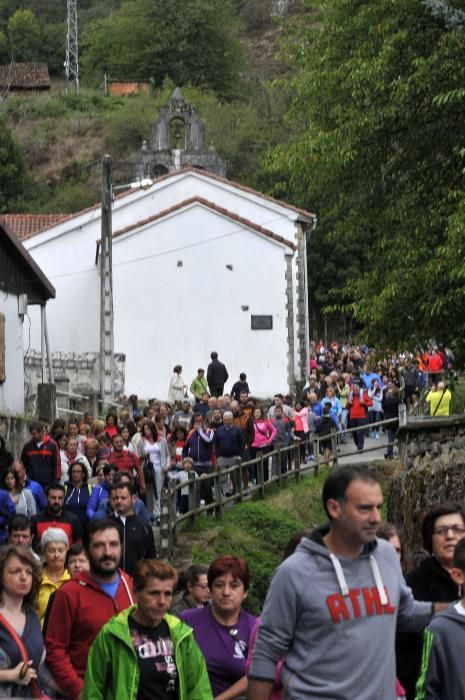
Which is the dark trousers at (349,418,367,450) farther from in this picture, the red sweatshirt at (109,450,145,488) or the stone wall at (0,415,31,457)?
the red sweatshirt at (109,450,145,488)

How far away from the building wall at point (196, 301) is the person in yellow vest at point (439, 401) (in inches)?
551

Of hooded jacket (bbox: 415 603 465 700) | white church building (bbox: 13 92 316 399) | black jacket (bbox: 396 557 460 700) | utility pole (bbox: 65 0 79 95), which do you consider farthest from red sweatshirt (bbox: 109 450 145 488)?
utility pole (bbox: 65 0 79 95)

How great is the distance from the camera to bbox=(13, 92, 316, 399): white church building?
44.2 m

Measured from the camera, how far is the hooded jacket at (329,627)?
20.1 feet

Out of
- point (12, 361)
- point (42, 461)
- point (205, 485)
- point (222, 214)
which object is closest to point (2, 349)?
point (12, 361)

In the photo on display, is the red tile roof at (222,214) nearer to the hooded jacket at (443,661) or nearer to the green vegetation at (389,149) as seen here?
the green vegetation at (389,149)

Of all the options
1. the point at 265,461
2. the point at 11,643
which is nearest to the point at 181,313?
the point at 265,461

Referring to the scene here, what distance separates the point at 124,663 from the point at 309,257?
61.0 m

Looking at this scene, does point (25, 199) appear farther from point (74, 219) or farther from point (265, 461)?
point (265, 461)

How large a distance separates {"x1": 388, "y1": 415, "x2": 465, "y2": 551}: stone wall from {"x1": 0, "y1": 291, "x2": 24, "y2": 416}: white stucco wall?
730 centimetres

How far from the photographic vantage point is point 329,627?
6.15m

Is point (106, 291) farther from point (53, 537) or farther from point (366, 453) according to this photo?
point (53, 537)

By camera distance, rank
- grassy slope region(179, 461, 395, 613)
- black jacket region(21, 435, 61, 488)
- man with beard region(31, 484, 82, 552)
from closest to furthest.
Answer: man with beard region(31, 484, 82, 552) < black jacket region(21, 435, 61, 488) < grassy slope region(179, 461, 395, 613)

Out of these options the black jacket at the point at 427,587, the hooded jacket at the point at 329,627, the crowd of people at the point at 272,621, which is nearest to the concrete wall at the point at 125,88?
the crowd of people at the point at 272,621
